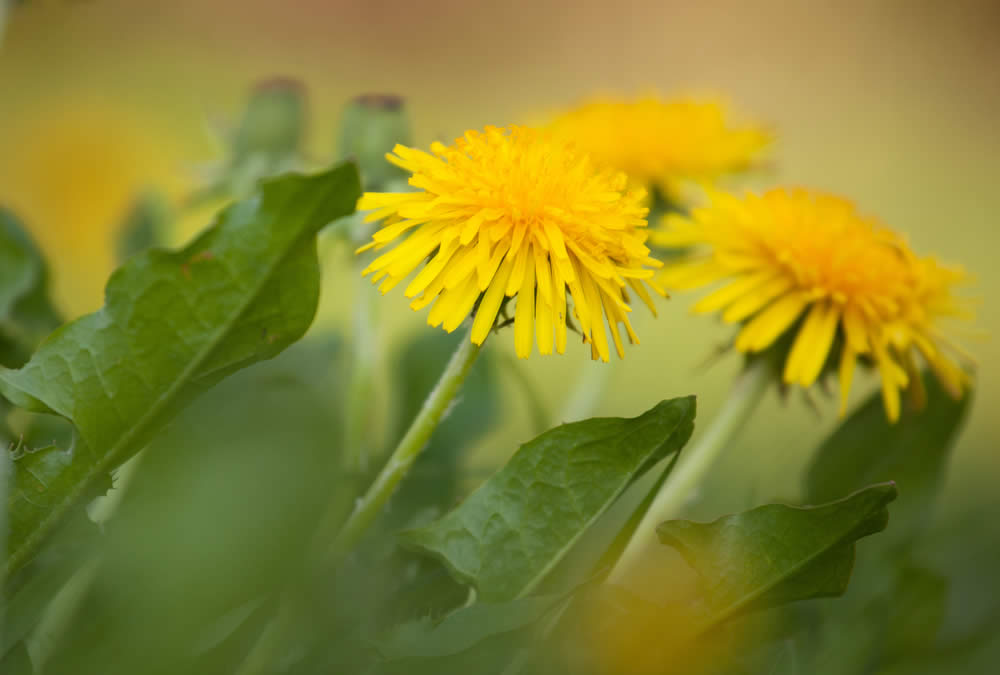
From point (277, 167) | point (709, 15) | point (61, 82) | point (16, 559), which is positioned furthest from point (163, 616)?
point (709, 15)

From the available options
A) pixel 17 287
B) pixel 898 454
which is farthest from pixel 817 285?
pixel 17 287

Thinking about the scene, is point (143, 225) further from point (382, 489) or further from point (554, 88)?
point (554, 88)

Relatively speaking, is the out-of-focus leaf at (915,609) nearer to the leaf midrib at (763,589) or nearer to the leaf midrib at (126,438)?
the leaf midrib at (763,589)

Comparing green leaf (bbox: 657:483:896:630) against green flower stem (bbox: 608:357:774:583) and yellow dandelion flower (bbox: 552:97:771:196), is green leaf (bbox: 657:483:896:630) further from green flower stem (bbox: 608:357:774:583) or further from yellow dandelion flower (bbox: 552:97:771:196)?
yellow dandelion flower (bbox: 552:97:771:196)

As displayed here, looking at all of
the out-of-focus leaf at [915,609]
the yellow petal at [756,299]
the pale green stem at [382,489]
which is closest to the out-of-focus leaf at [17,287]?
the pale green stem at [382,489]

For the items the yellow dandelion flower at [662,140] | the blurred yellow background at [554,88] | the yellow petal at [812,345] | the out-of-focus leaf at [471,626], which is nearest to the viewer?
the out-of-focus leaf at [471,626]

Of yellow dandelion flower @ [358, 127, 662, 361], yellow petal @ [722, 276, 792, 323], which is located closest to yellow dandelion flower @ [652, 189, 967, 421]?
yellow petal @ [722, 276, 792, 323]
